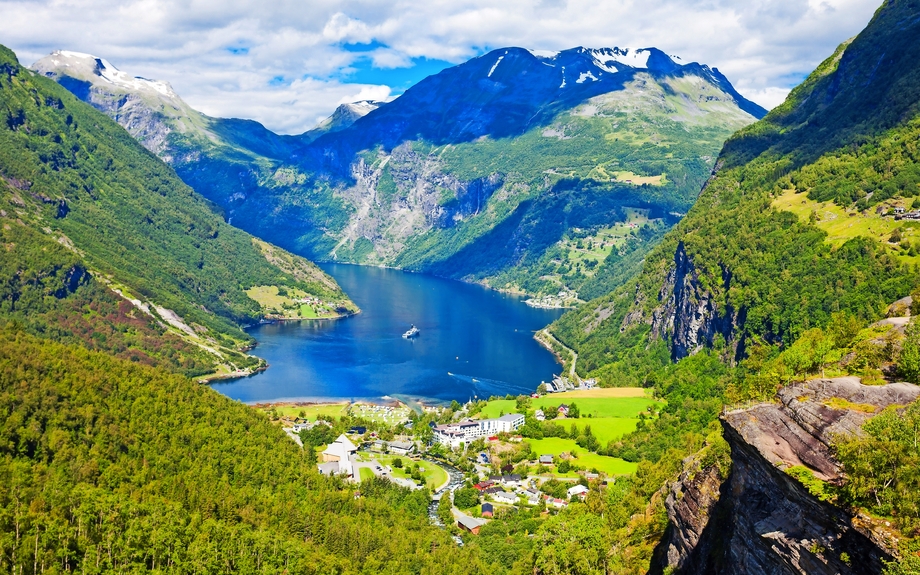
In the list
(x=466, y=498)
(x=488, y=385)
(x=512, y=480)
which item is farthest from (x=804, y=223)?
(x=466, y=498)

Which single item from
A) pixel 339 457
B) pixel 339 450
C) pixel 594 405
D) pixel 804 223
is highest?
pixel 804 223

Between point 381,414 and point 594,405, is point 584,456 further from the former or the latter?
point 381,414

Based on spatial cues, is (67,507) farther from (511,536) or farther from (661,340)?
(661,340)

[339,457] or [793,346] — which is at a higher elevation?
[793,346]

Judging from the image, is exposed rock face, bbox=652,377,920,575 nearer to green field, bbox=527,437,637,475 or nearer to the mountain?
the mountain

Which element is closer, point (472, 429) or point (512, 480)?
point (512, 480)

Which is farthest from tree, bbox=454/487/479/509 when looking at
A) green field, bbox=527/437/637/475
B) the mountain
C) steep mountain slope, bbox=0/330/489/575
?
the mountain

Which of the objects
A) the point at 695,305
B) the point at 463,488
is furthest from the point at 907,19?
the point at 463,488
